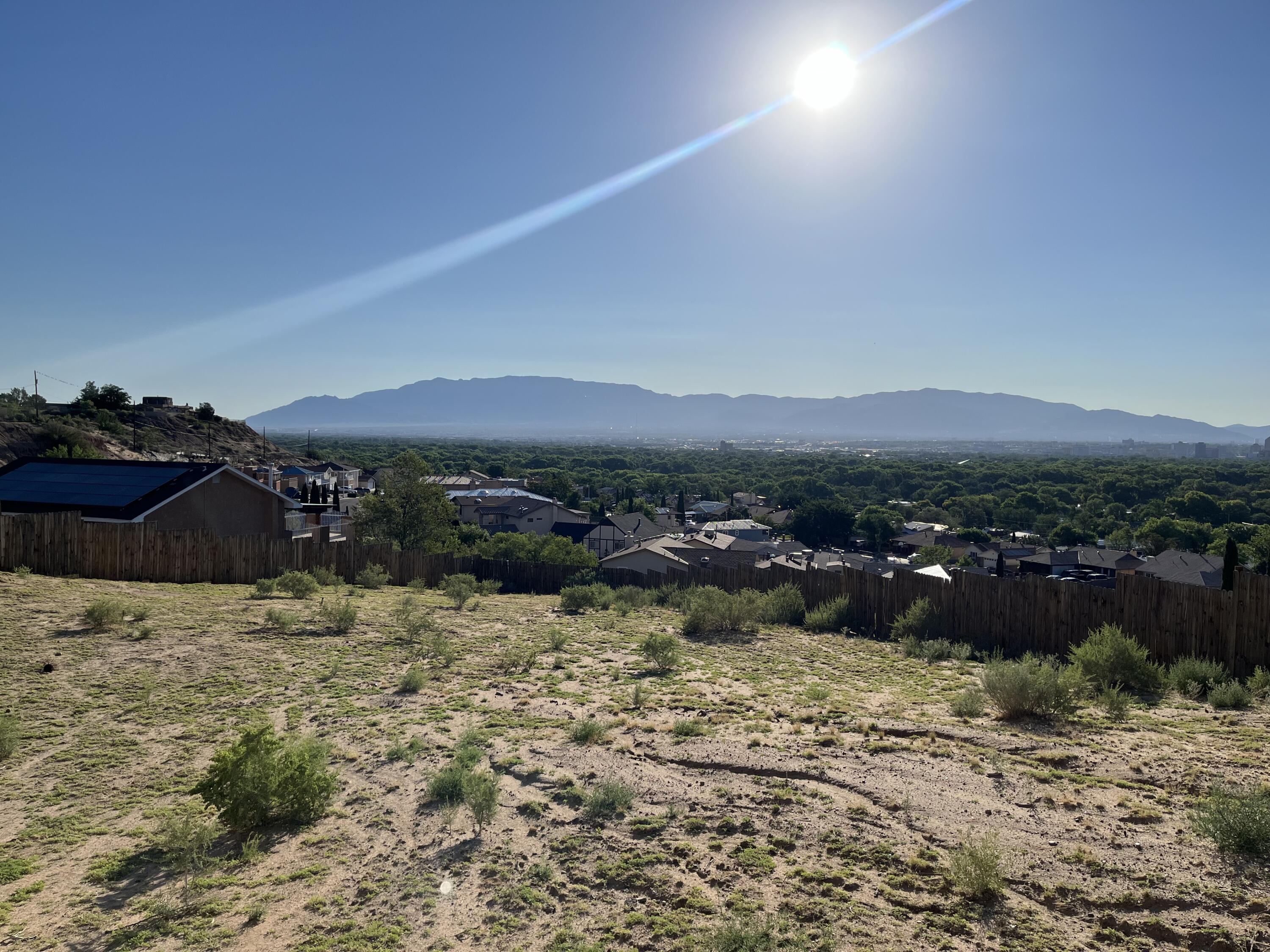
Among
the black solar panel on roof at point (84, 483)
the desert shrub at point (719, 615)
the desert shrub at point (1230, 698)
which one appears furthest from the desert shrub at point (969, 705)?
the black solar panel on roof at point (84, 483)

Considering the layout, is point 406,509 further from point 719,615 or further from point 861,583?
point 861,583

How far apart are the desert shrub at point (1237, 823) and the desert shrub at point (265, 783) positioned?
293 inches

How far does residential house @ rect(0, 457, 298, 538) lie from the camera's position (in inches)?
907

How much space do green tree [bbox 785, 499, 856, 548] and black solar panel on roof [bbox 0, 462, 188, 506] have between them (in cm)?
6570

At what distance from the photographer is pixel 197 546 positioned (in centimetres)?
2017

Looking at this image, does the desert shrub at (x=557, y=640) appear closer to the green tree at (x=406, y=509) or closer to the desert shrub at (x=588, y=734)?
the desert shrub at (x=588, y=734)

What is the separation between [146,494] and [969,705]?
79.4 ft

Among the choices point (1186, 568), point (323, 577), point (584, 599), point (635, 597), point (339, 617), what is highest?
point (339, 617)

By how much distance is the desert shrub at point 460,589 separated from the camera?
2005cm

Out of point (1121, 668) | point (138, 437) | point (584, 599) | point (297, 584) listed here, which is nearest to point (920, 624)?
point (1121, 668)

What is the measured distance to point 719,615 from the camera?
17.3 metres

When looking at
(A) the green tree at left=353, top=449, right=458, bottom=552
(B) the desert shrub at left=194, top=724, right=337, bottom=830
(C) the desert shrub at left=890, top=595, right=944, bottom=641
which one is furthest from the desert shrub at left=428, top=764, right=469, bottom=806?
(A) the green tree at left=353, top=449, right=458, bottom=552

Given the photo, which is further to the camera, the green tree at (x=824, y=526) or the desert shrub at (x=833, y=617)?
the green tree at (x=824, y=526)

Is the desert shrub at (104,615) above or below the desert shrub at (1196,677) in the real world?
above
